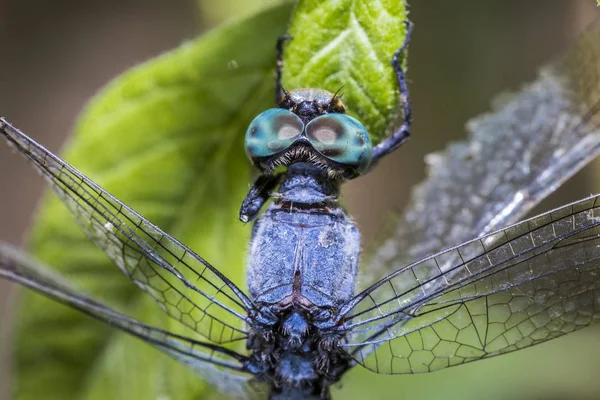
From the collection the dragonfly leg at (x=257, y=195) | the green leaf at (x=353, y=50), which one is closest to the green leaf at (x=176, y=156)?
the green leaf at (x=353, y=50)

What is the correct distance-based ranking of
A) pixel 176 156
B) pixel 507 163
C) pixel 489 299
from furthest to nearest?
pixel 176 156 < pixel 507 163 < pixel 489 299

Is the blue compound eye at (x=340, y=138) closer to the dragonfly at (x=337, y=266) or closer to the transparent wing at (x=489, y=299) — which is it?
the dragonfly at (x=337, y=266)

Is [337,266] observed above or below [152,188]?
below

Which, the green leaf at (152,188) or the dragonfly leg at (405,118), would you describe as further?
the green leaf at (152,188)

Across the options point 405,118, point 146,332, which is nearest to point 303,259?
point 405,118

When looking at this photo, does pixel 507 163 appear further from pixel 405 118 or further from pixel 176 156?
pixel 176 156

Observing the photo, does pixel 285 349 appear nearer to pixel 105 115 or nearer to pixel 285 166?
pixel 285 166

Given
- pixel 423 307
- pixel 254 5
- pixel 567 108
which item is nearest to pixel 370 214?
pixel 254 5
